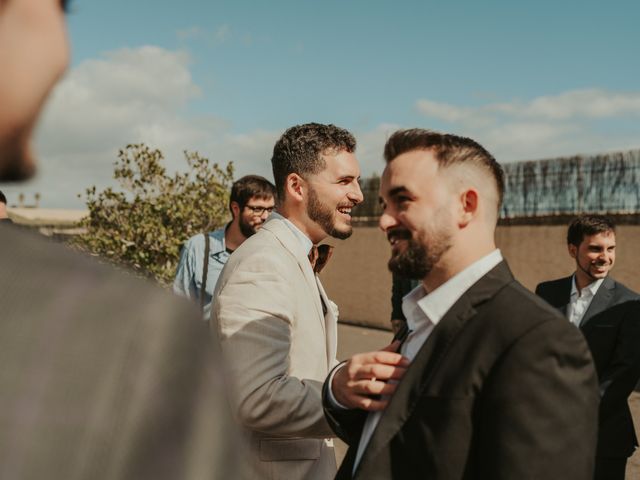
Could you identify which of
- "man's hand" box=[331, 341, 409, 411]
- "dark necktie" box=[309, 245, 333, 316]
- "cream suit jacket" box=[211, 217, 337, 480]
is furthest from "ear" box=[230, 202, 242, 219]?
"man's hand" box=[331, 341, 409, 411]

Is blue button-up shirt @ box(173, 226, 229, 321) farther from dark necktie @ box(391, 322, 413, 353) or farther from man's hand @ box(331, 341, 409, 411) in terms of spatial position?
man's hand @ box(331, 341, 409, 411)

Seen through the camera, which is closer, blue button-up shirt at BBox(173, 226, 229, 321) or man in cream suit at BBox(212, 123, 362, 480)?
man in cream suit at BBox(212, 123, 362, 480)

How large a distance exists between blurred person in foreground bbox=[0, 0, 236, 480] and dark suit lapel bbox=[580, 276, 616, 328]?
453 cm

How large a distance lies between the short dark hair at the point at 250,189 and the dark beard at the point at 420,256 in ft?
13.7

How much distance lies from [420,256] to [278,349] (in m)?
0.84

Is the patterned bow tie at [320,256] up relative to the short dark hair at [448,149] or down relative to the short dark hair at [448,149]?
down

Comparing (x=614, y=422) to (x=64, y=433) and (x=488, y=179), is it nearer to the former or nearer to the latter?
(x=488, y=179)

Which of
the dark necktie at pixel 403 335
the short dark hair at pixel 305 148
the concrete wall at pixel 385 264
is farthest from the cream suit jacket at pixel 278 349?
the concrete wall at pixel 385 264

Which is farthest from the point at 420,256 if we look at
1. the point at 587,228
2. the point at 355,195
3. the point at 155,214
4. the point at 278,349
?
the point at 155,214

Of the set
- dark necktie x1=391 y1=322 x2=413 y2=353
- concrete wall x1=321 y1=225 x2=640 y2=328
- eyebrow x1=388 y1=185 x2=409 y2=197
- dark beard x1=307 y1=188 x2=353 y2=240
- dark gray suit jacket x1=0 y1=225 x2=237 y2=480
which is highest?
eyebrow x1=388 y1=185 x2=409 y2=197

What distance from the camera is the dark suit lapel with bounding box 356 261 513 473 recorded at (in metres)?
1.83

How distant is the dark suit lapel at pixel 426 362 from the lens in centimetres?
183

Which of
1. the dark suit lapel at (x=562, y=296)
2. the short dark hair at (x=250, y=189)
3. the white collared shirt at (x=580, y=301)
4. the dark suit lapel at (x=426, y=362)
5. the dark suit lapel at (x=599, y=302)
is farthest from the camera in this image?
the short dark hair at (x=250, y=189)

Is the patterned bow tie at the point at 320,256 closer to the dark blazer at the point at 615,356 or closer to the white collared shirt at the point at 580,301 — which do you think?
the dark blazer at the point at 615,356
